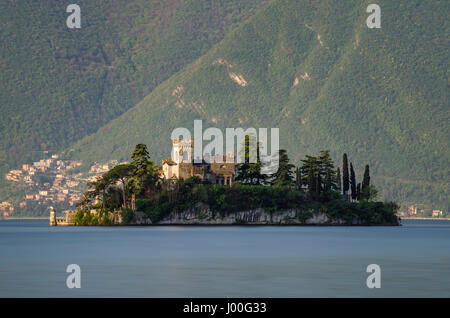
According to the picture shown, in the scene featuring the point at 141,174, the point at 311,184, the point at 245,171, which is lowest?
the point at 311,184

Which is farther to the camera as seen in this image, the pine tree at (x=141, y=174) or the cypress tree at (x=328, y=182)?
the cypress tree at (x=328, y=182)

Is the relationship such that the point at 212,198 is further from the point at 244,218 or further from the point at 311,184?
the point at 311,184

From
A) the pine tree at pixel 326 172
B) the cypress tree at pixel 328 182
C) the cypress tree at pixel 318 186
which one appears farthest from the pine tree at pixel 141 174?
the cypress tree at pixel 328 182

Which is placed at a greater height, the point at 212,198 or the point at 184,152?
the point at 184,152

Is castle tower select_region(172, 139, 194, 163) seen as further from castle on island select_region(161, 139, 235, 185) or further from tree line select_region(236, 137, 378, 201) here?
tree line select_region(236, 137, 378, 201)

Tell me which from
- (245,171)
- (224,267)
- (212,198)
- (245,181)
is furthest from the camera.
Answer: (245,181)

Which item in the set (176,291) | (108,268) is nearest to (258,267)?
(108,268)

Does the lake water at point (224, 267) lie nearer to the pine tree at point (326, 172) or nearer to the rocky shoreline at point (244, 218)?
the rocky shoreline at point (244, 218)

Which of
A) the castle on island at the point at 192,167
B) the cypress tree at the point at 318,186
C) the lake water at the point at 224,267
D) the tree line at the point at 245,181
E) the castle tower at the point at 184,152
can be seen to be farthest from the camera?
the castle tower at the point at 184,152

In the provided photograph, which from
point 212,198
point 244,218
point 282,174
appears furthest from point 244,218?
point 282,174
